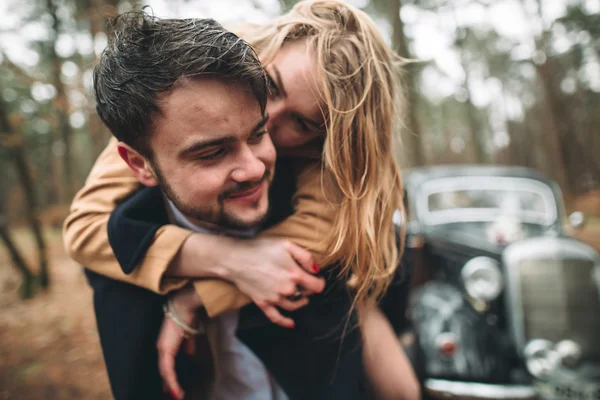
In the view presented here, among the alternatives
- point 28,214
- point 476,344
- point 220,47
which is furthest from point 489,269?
point 28,214

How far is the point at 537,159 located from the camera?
25266 mm

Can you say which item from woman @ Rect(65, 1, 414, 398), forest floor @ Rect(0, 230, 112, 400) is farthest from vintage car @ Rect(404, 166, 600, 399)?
forest floor @ Rect(0, 230, 112, 400)

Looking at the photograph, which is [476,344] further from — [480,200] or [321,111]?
[321,111]

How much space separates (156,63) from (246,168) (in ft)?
1.30

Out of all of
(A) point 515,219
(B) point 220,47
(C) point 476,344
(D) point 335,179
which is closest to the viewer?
(B) point 220,47

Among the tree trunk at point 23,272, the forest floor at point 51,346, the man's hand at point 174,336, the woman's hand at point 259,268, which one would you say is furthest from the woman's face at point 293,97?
the tree trunk at point 23,272

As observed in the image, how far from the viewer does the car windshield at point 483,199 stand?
416 centimetres

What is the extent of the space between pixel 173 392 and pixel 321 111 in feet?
3.70

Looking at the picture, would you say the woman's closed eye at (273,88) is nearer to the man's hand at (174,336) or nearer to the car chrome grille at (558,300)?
the man's hand at (174,336)

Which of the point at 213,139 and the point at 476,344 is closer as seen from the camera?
the point at 213,139

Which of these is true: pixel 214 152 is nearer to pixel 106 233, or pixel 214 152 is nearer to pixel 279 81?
pixel 279 81

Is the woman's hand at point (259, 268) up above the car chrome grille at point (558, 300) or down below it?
above

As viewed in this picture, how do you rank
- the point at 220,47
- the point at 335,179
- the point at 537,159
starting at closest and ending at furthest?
the point at 220,47 < the point at 335,179 < the point at 537,159

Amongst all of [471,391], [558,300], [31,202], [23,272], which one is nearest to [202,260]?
[471,391]
